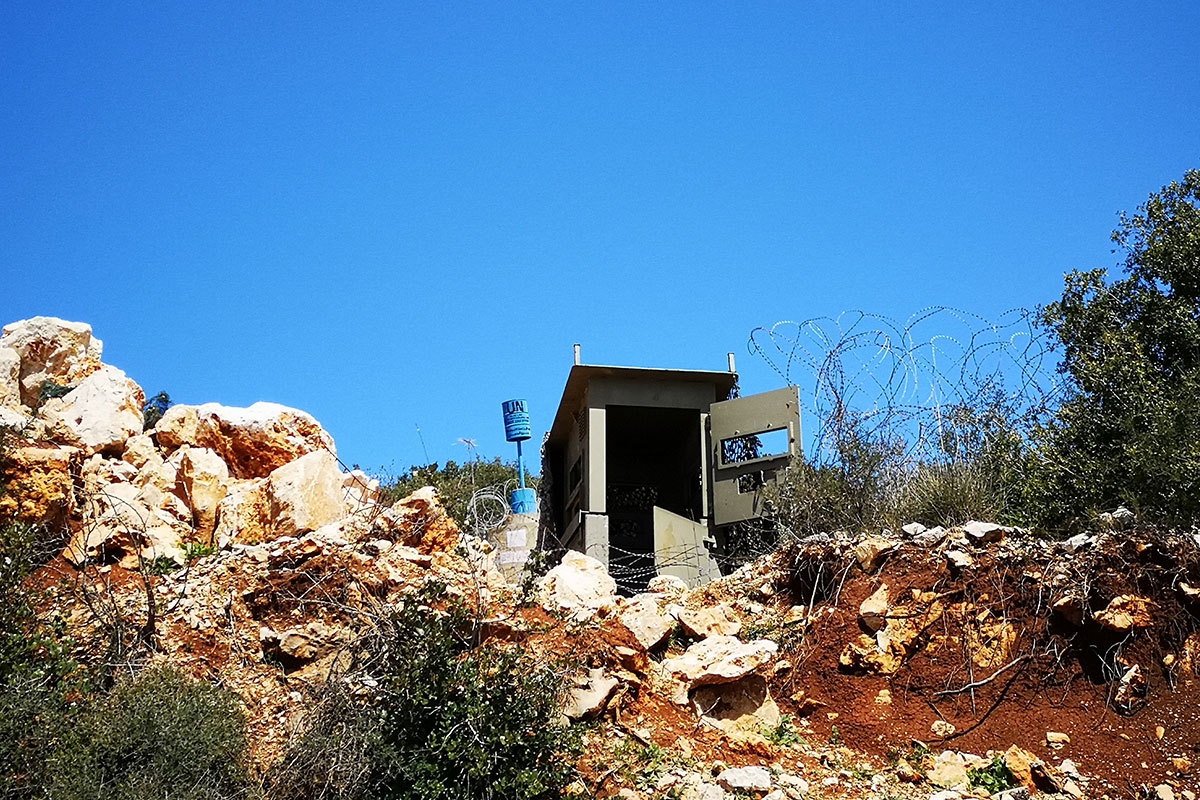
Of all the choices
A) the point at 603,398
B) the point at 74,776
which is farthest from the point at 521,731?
the point at 603,398

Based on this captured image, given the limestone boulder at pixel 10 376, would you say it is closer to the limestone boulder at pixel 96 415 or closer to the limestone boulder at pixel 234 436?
the limestone boulder at pixel 96 415

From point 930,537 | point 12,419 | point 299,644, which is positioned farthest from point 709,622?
point 12,419

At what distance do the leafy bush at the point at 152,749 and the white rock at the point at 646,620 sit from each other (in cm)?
362

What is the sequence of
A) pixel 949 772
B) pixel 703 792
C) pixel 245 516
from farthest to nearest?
pixel 245 516 < pixel 949 772 < pixel 703 792

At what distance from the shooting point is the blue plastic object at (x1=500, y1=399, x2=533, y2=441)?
21.9 m

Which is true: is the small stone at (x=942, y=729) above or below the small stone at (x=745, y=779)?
above

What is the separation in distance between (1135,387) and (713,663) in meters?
6.06

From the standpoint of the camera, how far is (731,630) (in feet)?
36.7

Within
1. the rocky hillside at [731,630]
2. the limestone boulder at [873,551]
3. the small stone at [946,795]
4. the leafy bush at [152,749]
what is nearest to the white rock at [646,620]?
the rocky hillside at [731,630]

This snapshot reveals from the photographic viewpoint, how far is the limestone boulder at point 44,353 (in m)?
13.8

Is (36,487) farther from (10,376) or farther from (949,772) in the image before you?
(949,772)

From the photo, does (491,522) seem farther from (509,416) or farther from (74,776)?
(509,416)

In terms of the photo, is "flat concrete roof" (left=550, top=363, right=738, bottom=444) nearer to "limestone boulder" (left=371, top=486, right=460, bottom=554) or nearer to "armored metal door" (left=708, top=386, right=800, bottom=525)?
"armored metal door" (left=708, top=386, right=800, bottom=525)

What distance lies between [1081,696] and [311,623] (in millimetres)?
7050
